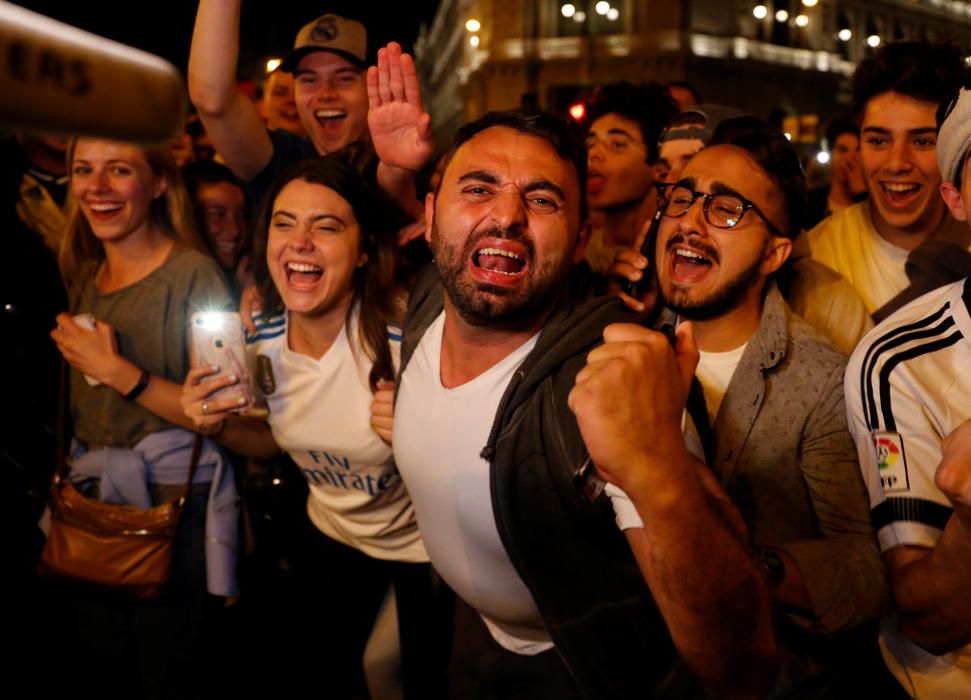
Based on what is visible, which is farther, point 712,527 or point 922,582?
point 922,582

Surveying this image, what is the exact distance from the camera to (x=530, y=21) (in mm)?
40375

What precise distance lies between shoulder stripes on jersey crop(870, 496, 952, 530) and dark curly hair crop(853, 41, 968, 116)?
2002mm

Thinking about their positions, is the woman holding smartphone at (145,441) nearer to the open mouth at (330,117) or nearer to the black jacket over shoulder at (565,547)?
the open mouth at (330,117)

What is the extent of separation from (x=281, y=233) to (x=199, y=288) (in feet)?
1.68

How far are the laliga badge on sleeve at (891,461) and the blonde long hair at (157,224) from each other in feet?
10.1

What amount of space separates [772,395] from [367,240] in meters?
1.87

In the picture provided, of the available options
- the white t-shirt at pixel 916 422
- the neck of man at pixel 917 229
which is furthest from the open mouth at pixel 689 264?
the neck of man at pixel 917 229

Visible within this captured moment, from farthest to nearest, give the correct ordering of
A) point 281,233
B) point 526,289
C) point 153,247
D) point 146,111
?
point 153,247 → point 281,233 → point 526,289 → point 146,111

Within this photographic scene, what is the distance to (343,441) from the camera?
10.00 ft

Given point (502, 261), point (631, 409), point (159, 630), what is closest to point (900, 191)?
point (502, 261)

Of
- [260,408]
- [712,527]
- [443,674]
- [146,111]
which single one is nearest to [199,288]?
[260,408]

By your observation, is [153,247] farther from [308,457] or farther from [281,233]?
[308,457]

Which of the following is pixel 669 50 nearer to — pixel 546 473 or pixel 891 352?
pixel 891 352

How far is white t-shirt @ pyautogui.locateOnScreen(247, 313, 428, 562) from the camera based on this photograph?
306 centimetres
